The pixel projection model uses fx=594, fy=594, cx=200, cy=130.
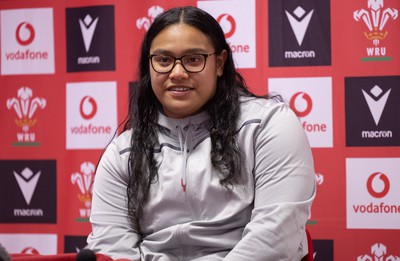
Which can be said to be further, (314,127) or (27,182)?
(27,182)

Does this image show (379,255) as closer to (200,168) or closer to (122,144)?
(200,168)

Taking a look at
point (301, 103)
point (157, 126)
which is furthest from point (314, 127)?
point (157, 126)

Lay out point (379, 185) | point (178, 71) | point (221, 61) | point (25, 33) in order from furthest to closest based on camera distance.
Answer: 1. point (25, 33)
2. point (379, 185)
3. point (221, 61)
4. point (178, 71)

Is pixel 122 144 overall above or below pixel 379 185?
above

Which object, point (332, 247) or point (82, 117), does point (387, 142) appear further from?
point (82, 117)

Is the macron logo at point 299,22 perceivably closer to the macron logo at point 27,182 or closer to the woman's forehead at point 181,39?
the woman's forehead at point 181,39

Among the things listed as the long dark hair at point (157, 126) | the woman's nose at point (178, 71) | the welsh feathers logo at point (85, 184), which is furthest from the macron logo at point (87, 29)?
the woman's nose at point (178, 71)

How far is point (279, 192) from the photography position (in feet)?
6.26

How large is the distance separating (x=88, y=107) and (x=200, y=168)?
131cm

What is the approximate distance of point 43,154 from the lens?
3209 millimetres

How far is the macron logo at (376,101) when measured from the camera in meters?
2.81

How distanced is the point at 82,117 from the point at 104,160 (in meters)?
0.99

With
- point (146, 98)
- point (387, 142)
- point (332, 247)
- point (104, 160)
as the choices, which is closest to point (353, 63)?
point (387, 142)

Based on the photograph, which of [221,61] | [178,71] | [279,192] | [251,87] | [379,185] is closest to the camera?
[279,192]
